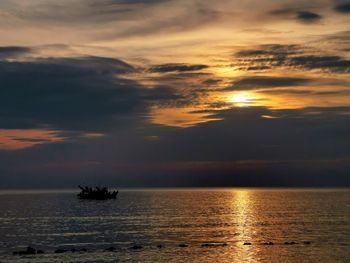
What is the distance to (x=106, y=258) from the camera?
72.3 m

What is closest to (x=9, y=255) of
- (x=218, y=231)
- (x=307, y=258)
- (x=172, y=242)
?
(x=172, y=242)

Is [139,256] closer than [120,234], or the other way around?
[139,256]

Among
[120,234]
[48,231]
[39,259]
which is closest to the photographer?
[39,259]

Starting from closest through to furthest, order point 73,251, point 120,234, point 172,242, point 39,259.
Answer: point 39,259, point 73,251, point 172,242, point 120,234

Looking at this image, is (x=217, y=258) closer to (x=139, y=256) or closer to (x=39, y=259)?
(x=139, y=256)

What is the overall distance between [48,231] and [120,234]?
16.3m

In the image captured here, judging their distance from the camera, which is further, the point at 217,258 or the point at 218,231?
the point at 218,231

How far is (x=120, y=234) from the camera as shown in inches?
4094

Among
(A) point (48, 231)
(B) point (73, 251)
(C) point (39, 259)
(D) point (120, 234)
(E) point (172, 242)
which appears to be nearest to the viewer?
(C) point (39, 259)

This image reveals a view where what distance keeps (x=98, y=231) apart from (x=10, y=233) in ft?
53.7

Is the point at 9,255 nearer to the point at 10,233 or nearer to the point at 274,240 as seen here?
the point at 10,233

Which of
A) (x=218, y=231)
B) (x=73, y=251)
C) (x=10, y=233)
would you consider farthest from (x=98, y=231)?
(x=73, y=251)

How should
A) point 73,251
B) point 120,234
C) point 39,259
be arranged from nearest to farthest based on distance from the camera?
point 39,259
point 73,251
point 120,234

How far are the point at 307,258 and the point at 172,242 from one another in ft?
77.8
